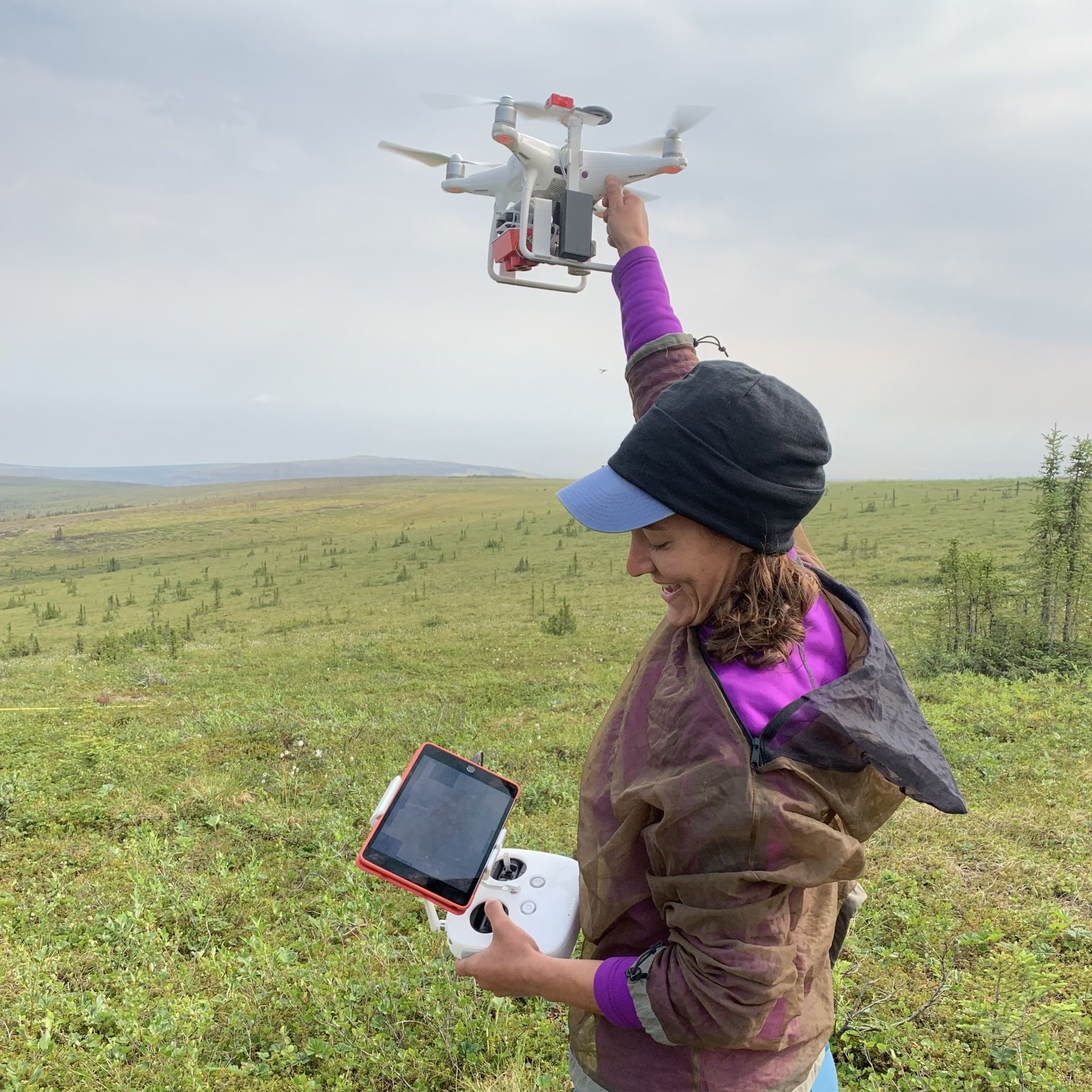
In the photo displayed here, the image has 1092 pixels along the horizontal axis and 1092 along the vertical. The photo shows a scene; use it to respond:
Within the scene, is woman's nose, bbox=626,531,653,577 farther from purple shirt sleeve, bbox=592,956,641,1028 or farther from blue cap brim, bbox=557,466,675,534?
purple shirt sleeve, bbox=592,956,641,1028

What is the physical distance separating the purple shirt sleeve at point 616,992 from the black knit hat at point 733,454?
2.86 feet

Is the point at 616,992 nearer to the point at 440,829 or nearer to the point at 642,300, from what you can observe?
the point at 440,829

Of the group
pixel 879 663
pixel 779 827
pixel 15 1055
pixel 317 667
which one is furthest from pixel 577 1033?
pixel 317 667

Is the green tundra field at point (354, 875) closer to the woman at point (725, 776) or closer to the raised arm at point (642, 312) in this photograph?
the woman at point (725, 776)

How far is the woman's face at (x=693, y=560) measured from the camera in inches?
61.9

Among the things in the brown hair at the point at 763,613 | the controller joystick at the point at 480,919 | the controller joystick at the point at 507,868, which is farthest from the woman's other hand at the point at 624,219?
the controller joystick at the point at 480,919

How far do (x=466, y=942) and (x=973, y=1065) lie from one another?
10.8 feet

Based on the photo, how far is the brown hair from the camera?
1502mm

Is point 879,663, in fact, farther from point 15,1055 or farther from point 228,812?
point 228,812

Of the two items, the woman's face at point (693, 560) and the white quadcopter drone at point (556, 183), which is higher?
the white quadcopter drone at point (556, 183)

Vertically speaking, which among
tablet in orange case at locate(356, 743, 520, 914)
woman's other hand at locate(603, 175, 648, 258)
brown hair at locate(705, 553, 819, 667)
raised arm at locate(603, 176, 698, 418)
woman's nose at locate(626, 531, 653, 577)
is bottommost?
tablet in orange case at locate(356, 743, 520, 914)

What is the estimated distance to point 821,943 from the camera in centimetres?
164

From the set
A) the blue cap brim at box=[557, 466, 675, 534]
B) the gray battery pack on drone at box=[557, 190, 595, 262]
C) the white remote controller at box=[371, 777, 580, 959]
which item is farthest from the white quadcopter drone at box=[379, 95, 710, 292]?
the white remote controller at box=[371, 777, 580, 959]

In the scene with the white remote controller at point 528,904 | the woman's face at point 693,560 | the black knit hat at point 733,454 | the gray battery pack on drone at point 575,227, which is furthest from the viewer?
the gray battery pack on drone at point 575,227
